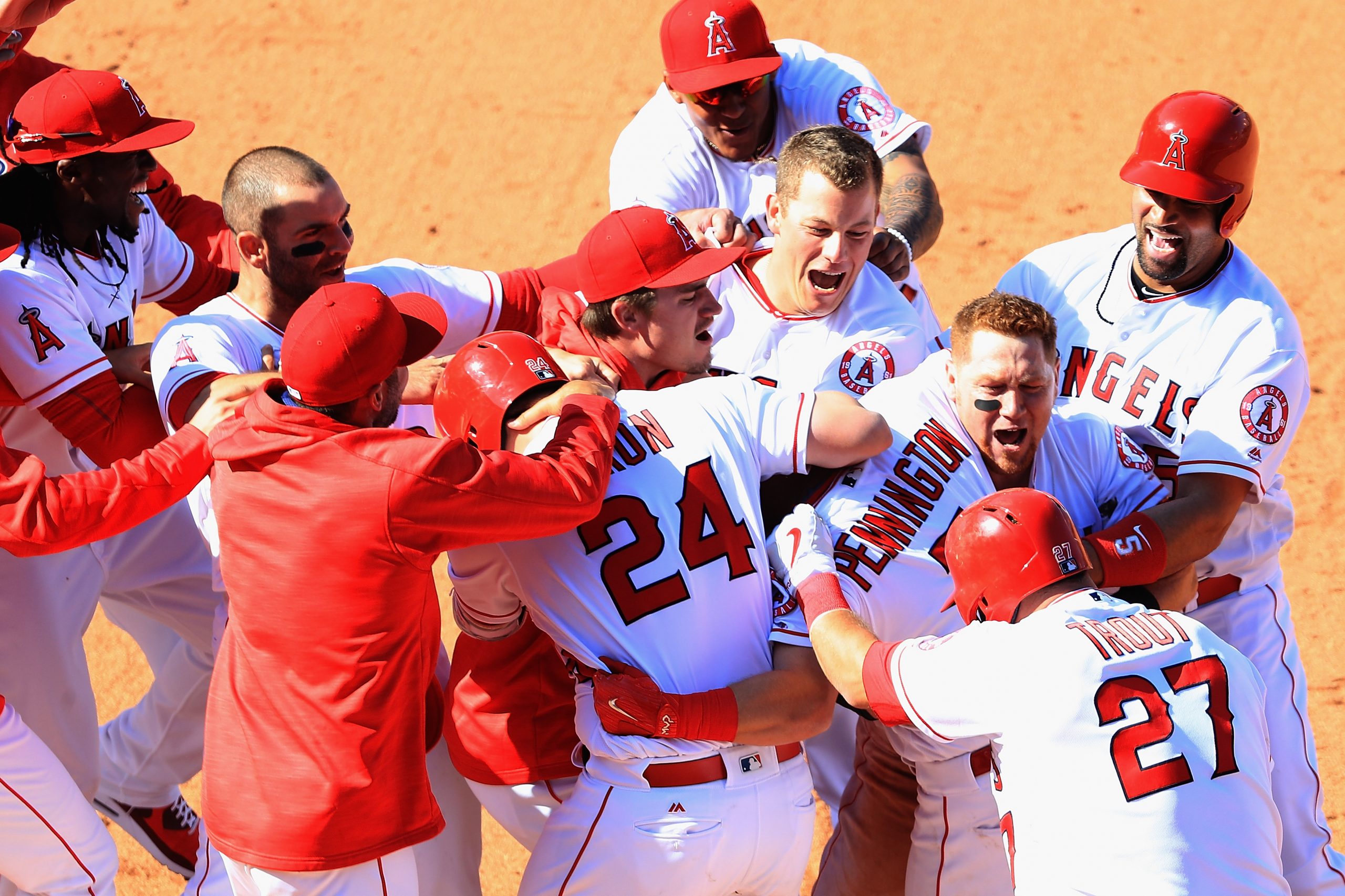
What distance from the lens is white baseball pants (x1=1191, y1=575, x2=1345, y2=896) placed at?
172 inches

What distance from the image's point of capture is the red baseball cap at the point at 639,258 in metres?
3.96

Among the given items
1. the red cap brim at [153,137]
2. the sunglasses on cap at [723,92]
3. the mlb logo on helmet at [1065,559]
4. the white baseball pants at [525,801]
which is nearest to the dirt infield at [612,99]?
the sunglasses on cap at [723,92]

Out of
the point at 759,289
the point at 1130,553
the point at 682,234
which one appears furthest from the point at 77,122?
the point at 1130,553

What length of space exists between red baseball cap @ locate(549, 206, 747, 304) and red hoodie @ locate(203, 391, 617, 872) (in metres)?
0.59

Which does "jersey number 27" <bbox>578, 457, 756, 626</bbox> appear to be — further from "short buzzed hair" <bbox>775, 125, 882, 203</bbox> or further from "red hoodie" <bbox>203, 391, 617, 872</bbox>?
"short buzzed hair" <bbox>775, 125, 882, 203</bbox>

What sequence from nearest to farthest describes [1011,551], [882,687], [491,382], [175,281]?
1. [1011,551]
2. [882,687]
3. [491,382]
4. [175,281]

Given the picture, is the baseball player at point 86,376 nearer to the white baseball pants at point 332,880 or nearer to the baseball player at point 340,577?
the baseball player at point 340,577

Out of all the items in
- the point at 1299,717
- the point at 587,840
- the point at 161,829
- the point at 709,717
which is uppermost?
the point at 709,717

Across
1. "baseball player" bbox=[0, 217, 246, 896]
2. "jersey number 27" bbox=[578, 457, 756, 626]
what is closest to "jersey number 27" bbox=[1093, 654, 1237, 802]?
"jersey number 27" bbox=[578, 457, 756, 626]

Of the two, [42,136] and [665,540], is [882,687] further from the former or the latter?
[42,136]

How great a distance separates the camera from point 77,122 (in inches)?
172

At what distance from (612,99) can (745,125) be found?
467cm

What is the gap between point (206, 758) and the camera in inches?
141

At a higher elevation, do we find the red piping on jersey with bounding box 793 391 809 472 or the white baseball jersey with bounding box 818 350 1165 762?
the red piping on jersey with bounding box 793 391 809 472
